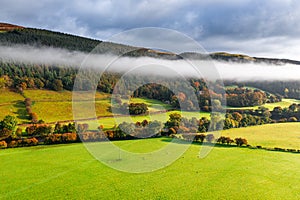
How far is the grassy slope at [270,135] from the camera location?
5563 centimetres

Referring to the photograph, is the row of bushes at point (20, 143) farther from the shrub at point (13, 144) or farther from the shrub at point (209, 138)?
the shrub at point (209, 138)

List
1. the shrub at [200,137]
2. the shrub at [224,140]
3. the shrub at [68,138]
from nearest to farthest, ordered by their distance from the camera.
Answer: the shrub at [200,137], the shrub at [68,138], the shrub at [224,140]

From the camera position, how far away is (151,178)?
3241 cm

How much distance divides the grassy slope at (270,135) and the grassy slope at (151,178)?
1017 centimetres

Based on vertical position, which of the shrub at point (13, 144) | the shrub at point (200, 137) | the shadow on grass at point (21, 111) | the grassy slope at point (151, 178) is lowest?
the grassy slope at point (151, 178)

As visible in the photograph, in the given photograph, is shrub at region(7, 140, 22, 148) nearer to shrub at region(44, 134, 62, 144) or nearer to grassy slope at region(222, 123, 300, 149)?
shrub at region(44, 134, 62, 144)

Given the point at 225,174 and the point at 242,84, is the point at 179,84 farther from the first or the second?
the point at 242,84

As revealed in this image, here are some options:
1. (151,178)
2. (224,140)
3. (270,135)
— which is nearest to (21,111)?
(224,140)

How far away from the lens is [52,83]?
119750mm

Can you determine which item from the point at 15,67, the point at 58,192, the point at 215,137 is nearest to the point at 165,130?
the point at 215,137

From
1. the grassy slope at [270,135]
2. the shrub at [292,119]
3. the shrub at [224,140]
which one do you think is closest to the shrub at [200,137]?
the shrub at [224,140]

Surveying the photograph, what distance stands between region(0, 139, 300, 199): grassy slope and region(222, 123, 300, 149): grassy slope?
1017 centimetres

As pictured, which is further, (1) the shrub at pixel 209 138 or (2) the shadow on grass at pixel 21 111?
(2) the shadow on grass at pixel 21 111

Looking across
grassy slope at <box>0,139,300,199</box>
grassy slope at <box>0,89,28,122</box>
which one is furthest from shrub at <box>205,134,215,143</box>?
grassy slope at <box>0,89,28,122</box>
